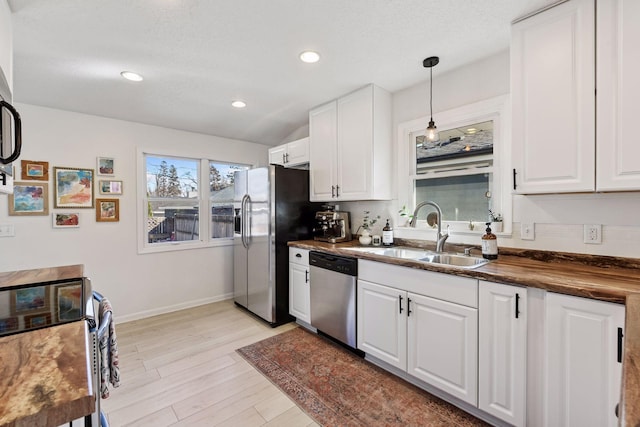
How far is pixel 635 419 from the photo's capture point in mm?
467

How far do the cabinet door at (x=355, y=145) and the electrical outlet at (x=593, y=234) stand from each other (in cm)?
154

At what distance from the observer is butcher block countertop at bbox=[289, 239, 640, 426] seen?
780 millimetres

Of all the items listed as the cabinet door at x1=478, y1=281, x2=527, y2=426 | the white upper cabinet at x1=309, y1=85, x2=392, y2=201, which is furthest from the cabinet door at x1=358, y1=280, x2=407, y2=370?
the white upper cabinet at x1=309, y1=85, x2=392, y2=201

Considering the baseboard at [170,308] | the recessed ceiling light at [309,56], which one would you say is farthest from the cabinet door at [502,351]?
the baseboard at [170,308]

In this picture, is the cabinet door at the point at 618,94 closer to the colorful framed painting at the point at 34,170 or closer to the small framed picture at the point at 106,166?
the small framed picture at the point at 106,166

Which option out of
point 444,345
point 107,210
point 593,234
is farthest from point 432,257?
point 107,210

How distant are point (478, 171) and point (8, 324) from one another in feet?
9.13

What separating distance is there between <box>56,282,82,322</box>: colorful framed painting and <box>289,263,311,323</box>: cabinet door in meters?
1.85

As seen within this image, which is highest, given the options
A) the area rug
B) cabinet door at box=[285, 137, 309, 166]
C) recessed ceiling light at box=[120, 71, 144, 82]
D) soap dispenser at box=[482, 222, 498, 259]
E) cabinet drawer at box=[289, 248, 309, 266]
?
recessed ceiling light at box=[120, 71, 144, 82]

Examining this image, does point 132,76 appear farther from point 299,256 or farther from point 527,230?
point 527,230

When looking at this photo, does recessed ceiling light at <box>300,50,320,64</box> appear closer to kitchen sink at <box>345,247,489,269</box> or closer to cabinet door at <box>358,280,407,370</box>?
kitchen sink at <box>345,247,489,269</box>

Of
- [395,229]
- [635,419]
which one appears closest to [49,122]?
[395,229]

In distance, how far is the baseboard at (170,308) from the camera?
3289 millimetres

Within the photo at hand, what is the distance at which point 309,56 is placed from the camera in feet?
6.87
